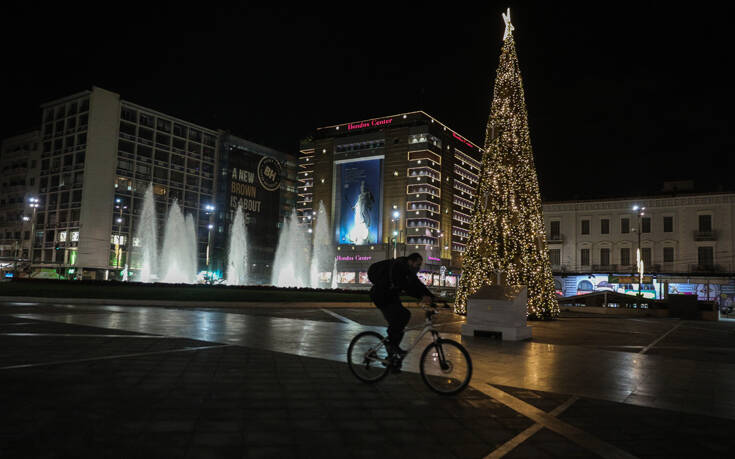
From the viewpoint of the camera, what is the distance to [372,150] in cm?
10638

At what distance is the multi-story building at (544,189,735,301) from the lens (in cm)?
4812

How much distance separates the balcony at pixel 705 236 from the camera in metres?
48.1

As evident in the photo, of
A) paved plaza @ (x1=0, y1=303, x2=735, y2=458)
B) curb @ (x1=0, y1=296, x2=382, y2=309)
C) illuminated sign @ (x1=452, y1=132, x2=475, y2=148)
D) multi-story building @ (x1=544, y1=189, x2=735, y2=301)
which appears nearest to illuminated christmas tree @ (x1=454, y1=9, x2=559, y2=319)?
paved plaza @ (x1=0, y1=303, x2=735, y2=458)

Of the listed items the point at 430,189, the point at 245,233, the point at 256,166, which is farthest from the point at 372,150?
the point at 245,233

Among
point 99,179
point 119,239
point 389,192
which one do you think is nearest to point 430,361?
point 119,239

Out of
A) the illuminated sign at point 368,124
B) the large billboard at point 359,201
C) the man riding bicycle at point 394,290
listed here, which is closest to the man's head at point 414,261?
the man riding bicycle at point 394,290

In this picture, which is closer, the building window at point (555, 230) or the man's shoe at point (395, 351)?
the man's shoe at point (395, 351)

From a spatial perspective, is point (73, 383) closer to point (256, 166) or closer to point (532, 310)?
point (532, 310)

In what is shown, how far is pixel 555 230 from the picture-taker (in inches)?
2186

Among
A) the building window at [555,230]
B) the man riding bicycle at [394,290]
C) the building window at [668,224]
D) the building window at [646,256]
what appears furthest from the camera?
the building window at [555,230]

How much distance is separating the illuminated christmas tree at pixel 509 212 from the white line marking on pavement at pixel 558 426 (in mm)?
13641

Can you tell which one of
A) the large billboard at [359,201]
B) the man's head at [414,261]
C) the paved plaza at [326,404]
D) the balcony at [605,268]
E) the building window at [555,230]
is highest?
the large billboard at [359,201]

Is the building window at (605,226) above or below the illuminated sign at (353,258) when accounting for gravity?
above

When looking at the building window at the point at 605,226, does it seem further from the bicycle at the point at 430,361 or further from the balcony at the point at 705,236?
the bicycle at the point at 430,361
